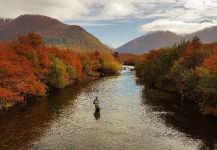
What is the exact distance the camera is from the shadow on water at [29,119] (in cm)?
6450

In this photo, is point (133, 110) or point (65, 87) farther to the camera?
point (65, 87)

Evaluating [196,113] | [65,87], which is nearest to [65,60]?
[65,87]

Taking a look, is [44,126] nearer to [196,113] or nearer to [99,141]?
[99,141]

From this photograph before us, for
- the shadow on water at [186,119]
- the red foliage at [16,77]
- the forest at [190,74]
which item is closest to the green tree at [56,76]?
the red foliage at [16,77]

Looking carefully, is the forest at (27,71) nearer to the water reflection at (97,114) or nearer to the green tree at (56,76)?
the green tree at (56,76)

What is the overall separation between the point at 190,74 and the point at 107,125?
1272 inches

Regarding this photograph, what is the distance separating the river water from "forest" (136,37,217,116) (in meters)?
4.34

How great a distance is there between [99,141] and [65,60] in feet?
294

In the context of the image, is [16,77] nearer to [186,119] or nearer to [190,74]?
[186,119]

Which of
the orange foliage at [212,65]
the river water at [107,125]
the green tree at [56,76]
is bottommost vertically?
the river water at [107,125]

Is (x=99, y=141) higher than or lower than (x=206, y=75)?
lower

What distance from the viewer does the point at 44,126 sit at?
74.8 m

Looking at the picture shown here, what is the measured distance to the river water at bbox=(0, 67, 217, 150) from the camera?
62688mm

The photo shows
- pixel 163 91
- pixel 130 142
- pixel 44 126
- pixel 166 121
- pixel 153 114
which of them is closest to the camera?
pixel 130 142
